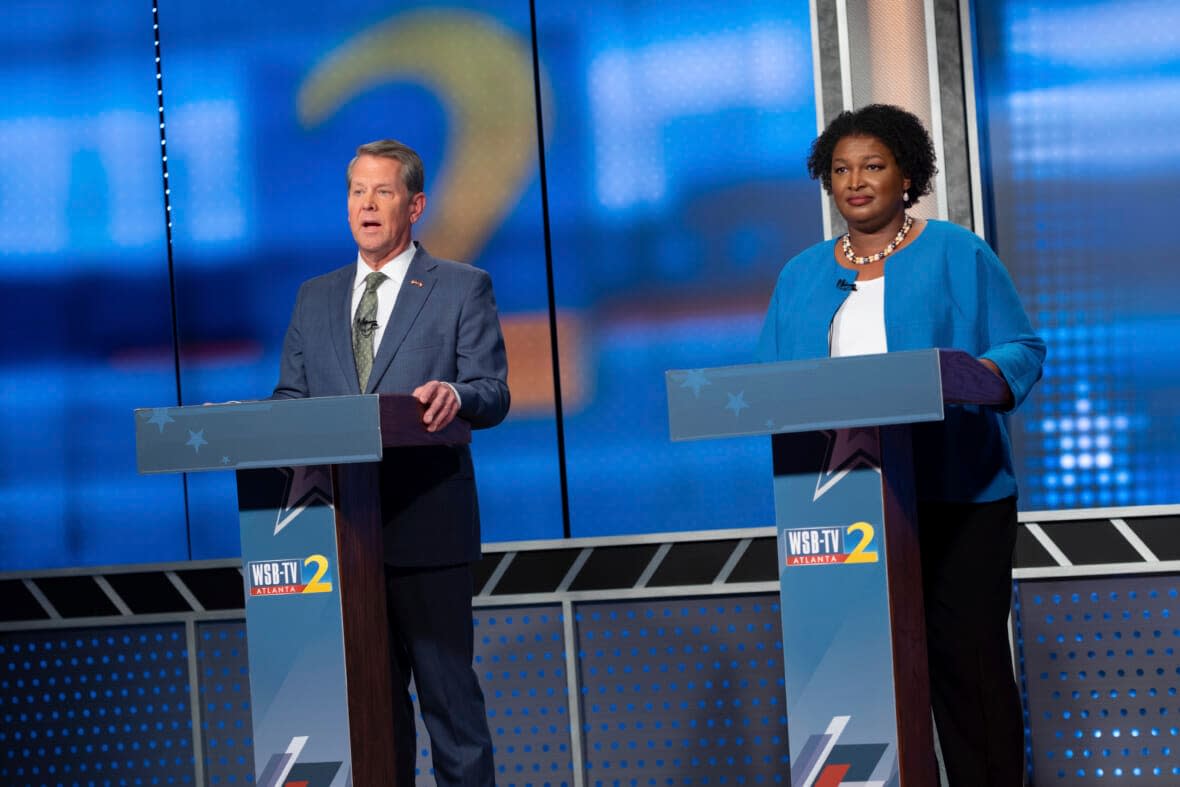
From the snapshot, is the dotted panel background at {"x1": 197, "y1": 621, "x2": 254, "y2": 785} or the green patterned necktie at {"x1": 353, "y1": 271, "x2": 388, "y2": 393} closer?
the green patterned necktie at {"x1": 353, "y1": 271, "x2": 388, "y2": 393}

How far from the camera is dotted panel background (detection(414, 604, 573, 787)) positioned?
159 inches

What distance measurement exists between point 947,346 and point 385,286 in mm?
1144

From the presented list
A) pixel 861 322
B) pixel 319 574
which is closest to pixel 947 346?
pixel 861 322

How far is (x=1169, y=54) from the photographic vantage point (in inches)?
152

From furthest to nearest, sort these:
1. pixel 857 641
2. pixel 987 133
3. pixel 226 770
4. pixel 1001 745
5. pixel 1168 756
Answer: pixel 226 770, pixel 987 133, pixel 1168 756, pixel 1001 745, pixel 857 641

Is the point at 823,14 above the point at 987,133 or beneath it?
above

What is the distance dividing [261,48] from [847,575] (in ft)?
9.61

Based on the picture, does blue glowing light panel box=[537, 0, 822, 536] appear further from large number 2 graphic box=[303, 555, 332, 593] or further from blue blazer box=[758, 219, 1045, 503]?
large number 2 graphic box=[303, 555, 332, 593]

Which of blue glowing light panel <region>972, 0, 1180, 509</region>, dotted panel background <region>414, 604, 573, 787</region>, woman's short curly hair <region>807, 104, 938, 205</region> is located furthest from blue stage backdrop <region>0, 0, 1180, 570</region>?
woman's short curly hair <region>807, 104, 938, 205</region>

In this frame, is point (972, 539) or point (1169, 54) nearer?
point (972, 539)

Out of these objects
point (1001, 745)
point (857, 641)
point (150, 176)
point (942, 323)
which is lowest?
point (1001, 745)

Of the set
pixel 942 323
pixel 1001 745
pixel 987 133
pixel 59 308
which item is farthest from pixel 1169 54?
pixel 59 308

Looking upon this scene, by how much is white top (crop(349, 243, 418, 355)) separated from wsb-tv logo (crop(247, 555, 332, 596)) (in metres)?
0.54

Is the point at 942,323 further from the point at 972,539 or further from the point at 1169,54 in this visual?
the point at 1169,54
